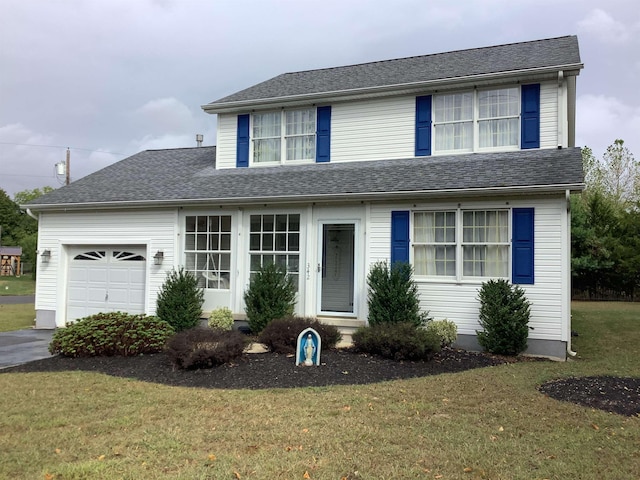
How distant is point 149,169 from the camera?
1502cm

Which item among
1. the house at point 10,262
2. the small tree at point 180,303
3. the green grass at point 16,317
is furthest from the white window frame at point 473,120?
the house at point 10,262

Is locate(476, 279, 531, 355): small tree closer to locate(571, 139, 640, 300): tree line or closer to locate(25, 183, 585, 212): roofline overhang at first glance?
locate(25, 183, 585, 212): roofline overhang

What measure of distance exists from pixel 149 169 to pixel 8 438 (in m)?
11.0

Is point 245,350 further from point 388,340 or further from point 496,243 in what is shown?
point 496,243

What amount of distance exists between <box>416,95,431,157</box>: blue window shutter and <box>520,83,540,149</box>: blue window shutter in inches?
77.6

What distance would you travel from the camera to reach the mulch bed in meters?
6.39

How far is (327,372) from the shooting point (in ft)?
25.4

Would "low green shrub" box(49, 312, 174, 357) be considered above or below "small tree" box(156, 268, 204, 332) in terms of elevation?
below

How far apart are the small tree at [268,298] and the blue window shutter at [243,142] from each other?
11.3ft

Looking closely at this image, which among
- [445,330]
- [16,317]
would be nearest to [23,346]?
[16,317]

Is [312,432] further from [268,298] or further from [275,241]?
[275,241]

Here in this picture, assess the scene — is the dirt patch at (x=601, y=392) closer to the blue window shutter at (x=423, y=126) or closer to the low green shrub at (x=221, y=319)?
the blue window shutter at (x=423, y=126)

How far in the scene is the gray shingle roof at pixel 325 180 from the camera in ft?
32.4

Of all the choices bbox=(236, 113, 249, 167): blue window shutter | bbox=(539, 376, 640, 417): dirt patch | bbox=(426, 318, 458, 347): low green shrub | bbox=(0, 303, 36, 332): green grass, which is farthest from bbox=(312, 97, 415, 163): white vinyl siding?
bbox=(0, 303, 36, 332): green grass
